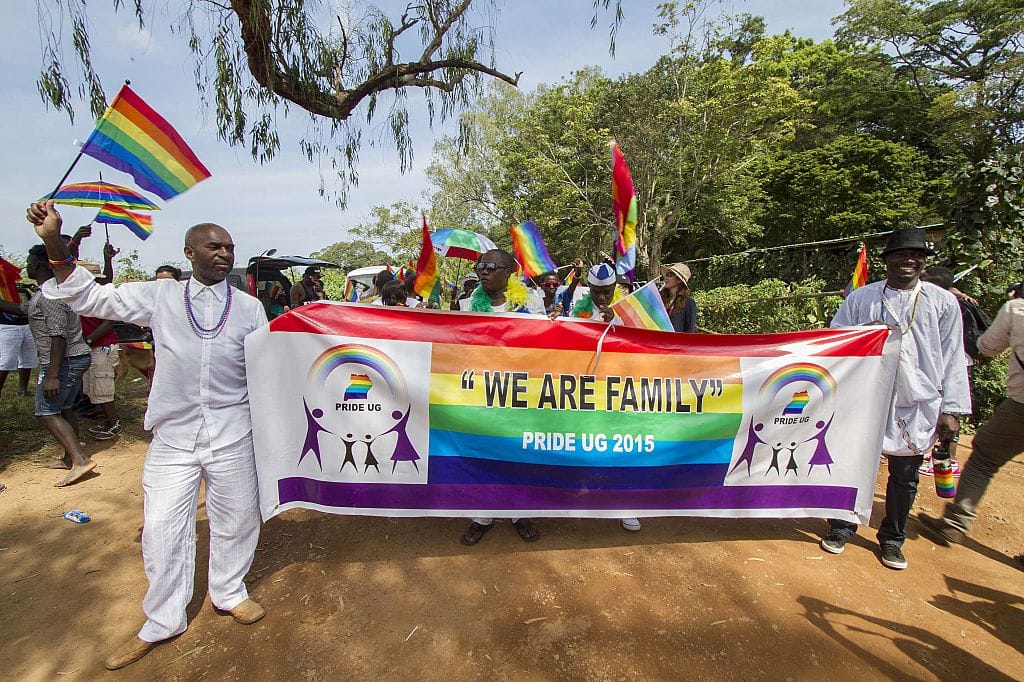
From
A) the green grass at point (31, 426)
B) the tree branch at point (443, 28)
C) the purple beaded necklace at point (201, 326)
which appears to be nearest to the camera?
the purple beaded necklace at point (201, 326)

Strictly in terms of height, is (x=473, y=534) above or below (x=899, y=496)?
below

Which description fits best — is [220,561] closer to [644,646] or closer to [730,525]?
[644,646]

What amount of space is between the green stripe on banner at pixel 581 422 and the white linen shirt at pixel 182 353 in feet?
3.69

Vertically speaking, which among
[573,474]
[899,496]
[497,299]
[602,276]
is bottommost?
[899,496]

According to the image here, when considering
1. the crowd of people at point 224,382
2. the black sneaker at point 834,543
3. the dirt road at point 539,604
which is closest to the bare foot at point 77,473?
the crowd of people at point 224,382

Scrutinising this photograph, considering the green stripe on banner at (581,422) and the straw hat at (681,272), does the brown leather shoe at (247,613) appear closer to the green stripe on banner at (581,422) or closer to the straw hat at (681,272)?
the green stripe on banner at (581,422)

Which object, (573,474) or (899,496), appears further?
(899,496)

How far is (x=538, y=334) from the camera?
3.13m

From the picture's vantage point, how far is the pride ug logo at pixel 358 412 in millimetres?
2955

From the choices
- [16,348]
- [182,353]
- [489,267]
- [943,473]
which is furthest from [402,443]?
[16,348]

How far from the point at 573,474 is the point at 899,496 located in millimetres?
2185

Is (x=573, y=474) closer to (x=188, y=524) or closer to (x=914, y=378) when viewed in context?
(x=188, y=524)

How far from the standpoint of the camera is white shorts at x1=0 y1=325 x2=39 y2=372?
4.70 metres

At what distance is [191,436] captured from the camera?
2494 millimetres
